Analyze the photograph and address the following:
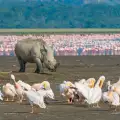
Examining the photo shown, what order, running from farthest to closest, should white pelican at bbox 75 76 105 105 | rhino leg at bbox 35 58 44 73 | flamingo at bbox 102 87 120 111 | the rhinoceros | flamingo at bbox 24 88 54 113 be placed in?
the rhinoceros < rhino leg at bbox 35 58 44 73 < white pelican at bbox 75 76 105 105 < flamingo at bbox 102 87 120 111 < flamingo at bbox 24 88 54 113

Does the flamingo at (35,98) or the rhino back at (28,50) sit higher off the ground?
the rhino back at (28,50)

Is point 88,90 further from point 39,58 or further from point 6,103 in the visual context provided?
point 39,58

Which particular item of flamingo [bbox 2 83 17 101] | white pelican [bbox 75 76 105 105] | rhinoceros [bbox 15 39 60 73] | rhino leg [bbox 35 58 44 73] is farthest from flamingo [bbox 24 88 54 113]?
rhinoceros [bbox 15 39 60 73]

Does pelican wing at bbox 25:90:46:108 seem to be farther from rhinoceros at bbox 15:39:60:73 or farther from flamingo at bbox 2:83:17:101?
rhinoceros at bbox 15:39:60:73

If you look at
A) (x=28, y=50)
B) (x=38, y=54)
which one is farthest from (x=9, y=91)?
(x=28, y=50)

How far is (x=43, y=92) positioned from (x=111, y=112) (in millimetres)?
1871

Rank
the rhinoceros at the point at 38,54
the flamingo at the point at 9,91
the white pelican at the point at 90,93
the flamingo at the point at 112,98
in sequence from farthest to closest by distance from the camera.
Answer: the rhinoceros at the point at 38,54, the flamingo at the point at 9,91, the white pelican at the point at 90,93, the flamingo at the point at 112,98

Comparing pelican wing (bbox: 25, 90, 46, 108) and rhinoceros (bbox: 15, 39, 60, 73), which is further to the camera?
rhinoceros (bbox: 15, 39, 60, 73)

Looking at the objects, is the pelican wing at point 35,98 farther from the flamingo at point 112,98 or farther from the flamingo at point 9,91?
the flamingo at point 9,91

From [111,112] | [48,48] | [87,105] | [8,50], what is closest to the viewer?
[111,112]

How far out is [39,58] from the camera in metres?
29.3

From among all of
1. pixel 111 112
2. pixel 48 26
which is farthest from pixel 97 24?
pixel 111 112

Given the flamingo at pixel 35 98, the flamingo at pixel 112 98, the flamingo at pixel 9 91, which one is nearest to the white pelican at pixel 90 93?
the flamingo at pixel 112 98

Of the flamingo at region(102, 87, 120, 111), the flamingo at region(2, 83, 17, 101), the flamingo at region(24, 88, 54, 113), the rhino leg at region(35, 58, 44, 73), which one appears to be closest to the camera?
the flamingo at region(24, 88, 54, 113)
